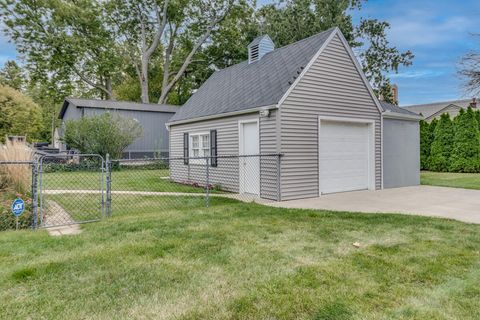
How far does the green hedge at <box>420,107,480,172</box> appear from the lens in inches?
646

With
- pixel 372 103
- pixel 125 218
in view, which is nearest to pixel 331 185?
pixel 372 103

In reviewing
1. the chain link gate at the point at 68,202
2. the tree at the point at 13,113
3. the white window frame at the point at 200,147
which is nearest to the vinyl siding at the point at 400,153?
the white window frame at the point at 200,147

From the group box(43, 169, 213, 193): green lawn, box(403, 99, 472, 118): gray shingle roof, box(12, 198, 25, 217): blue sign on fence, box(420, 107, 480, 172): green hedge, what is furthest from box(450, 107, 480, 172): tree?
box(12, 198, 25, 217): blue sign on fence

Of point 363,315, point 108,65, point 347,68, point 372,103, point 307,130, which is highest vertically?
point 108,65

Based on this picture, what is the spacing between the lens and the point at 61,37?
25.4 metres

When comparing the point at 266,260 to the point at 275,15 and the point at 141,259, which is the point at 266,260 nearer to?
the point at 141,259

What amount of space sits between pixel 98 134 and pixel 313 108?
11.7 m

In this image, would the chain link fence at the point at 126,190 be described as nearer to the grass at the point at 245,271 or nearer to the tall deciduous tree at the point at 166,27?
the grass at the point at 245,271

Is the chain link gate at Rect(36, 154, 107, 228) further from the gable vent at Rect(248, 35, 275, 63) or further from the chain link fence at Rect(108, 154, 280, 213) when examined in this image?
the gable vent at Rect(248, 35, 275, 63)

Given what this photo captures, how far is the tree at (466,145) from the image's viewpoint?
16.3 m

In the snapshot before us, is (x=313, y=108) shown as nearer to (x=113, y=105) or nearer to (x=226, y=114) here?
(x=226, y=114)

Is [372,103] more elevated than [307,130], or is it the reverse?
[372,103]

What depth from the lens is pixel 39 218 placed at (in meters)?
6.01

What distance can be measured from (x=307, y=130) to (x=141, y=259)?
619 cm
